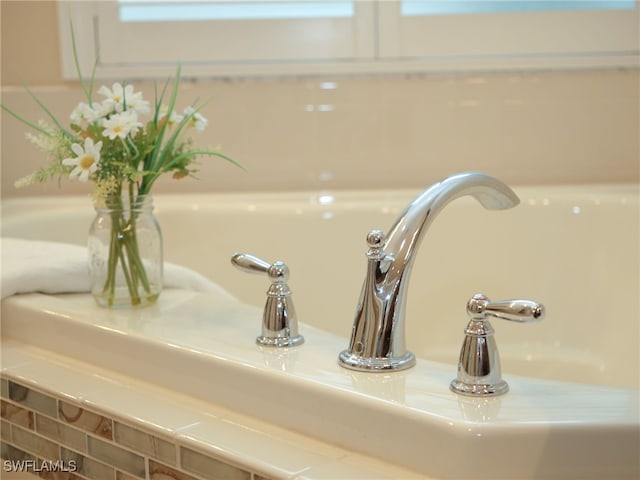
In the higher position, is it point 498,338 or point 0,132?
point 0,132

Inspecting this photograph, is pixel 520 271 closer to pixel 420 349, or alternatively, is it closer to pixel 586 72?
pixel 420 349

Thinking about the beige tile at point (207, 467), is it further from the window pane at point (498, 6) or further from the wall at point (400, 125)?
the window pane at point (498, 6)

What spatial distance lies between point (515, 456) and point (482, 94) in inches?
50.6

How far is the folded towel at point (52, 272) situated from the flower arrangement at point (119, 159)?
0.09 m

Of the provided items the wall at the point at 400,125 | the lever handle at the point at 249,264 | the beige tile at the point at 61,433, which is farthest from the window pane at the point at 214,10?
the beige tile at the point at 61,433

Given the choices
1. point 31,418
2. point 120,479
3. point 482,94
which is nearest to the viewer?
point 120,479

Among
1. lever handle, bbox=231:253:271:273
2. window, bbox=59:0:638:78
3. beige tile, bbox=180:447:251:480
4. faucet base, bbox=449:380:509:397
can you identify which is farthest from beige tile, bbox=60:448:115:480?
window, bbox=59:0:638:78

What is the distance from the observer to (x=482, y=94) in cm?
189

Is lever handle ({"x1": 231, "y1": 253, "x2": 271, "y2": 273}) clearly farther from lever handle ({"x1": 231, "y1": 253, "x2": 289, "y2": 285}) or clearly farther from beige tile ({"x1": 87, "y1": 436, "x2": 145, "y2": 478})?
beige tile ({"x1": 87, "y1": 436, "x2": 145, "y2": 478})

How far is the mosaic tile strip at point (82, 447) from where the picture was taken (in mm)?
823

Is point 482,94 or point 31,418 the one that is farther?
point 482,94

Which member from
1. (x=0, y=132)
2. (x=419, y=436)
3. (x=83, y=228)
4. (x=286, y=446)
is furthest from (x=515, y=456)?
(x=0, y=132)

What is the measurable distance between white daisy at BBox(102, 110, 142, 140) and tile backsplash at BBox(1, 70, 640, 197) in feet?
2.67

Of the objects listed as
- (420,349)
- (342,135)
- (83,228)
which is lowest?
(420,349)
